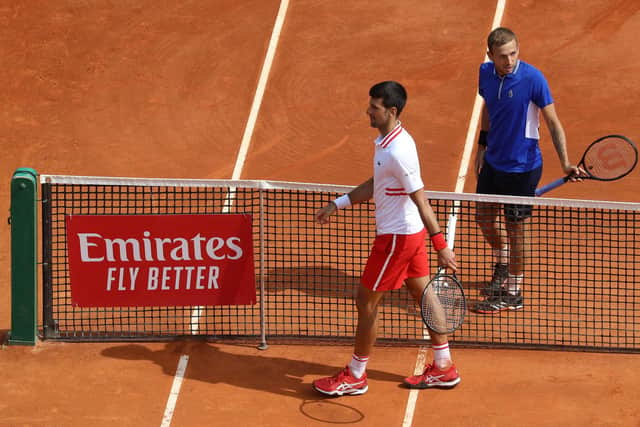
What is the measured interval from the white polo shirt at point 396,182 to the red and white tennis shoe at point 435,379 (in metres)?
1.18

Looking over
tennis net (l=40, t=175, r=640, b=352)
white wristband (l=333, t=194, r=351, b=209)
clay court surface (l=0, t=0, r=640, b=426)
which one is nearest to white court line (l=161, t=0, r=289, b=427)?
clay court surface (l=0, t=0, r=640, b=426)

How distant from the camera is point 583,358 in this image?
8.15m

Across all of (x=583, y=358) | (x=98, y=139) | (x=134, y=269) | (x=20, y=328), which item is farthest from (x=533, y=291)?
(x=98, y=139)

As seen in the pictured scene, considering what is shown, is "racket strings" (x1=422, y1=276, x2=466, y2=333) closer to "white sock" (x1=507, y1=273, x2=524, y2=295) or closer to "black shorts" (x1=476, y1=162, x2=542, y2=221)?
"black shorts" (x1=476, y1=162, x2=542, y2=221)

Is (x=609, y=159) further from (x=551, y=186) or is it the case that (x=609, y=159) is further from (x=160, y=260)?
(x=160, y=260)

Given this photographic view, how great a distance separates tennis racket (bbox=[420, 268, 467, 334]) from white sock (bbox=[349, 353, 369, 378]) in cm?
58

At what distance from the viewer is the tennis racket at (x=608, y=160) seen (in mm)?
8539

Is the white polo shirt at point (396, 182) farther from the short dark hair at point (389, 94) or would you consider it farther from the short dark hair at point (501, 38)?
the short dark hair at point (501, 38)

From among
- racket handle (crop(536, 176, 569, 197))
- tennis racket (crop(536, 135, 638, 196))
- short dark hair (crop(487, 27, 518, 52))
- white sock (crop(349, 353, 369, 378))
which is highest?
short dark hair (crop(487, 27, 518, 52))

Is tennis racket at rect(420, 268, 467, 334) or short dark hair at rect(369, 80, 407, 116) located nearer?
short dark hair at rect(369, 80, 407, 116)

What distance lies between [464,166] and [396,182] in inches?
178

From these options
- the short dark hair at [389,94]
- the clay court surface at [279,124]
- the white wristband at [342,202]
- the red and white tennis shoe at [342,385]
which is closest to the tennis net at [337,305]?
the clay court surface at [279,124]

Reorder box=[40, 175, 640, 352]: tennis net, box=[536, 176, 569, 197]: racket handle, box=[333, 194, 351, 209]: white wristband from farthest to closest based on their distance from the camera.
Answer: box=[536, 176, 569, 197]: racket handle, box=[40, 175, 640, 352]: tennis net, box=[333, 194, 351, 209]: white wristband

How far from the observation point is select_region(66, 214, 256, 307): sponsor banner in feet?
26.5
